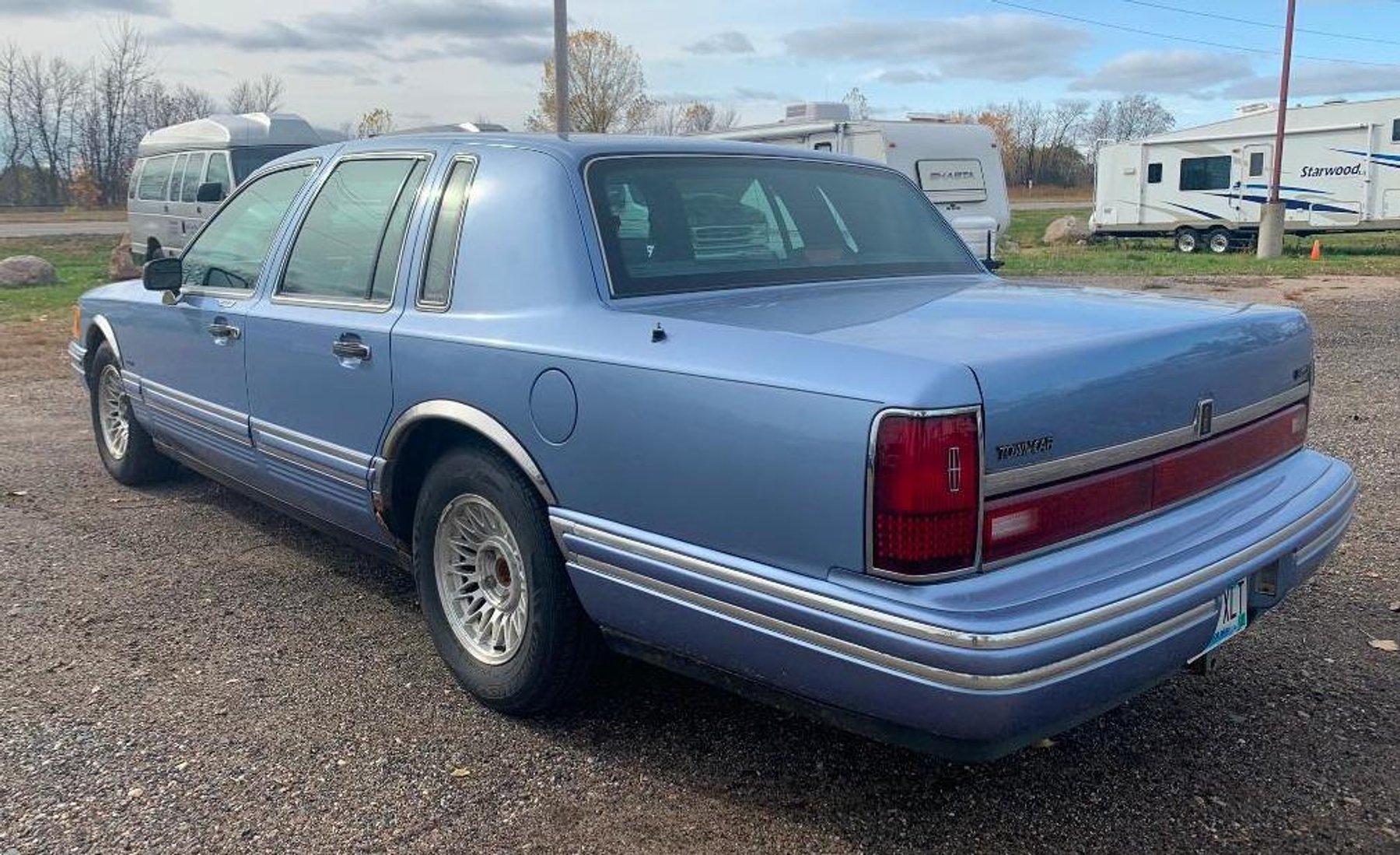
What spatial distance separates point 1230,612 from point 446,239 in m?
2.44

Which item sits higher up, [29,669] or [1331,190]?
[1331,190]

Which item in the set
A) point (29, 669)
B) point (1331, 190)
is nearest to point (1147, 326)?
point (29, 669)

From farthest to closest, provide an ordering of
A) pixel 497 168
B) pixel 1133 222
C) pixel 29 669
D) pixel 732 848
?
pixel 1133 222 < pixel 29 669 < pixel 497 168 < pixel 732 848

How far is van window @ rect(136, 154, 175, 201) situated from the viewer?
1742 centimetres

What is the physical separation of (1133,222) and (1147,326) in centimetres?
2623

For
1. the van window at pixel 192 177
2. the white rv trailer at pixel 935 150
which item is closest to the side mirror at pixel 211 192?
the van window at pixel 192 177

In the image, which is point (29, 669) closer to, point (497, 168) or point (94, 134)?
point (497, 168)

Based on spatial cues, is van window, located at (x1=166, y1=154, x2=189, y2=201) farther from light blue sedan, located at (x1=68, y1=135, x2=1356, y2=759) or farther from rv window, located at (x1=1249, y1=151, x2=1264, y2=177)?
rv window, located at (x1=1249, y1=151, x2=1264, y2=177)

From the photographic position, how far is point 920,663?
7.70 ft

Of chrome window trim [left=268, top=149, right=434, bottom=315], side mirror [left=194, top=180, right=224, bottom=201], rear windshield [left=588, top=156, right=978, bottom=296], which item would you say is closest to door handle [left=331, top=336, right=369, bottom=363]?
chrome window trim [left=268, top=149, right=434, bottom=315]

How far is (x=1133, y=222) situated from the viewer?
2717 centimetres

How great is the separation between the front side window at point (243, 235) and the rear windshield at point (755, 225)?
161 cm

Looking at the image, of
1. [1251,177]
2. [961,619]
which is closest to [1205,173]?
[1251,177]

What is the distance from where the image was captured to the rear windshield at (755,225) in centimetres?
341
